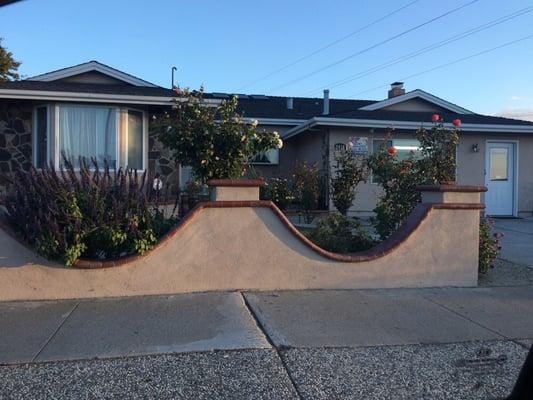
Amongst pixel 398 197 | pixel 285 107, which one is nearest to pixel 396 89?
pixel 285 107

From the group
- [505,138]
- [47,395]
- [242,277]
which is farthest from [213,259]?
[505,138]

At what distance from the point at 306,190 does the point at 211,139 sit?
5.61 m

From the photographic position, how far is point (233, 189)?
24.4 feet

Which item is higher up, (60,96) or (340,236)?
(60,96)

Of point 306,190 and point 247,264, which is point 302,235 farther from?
point 306,190

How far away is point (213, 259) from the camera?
24.1ft

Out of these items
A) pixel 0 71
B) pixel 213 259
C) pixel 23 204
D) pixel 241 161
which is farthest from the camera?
pixel 0 71

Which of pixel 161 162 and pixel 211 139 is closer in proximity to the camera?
pixel 211 139

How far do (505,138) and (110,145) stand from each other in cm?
1141

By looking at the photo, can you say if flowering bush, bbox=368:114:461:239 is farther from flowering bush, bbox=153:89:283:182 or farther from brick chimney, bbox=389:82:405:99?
brick chimney, bbox=389:82:405:99

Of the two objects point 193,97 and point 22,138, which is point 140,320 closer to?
point 193,97

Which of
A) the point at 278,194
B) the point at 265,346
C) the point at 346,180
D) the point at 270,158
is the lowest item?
the point at 265,346

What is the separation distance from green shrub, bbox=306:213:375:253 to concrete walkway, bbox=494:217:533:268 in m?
2.93

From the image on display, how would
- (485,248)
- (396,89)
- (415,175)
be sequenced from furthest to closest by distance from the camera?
(396,89) → (415,175) → (485,248)
